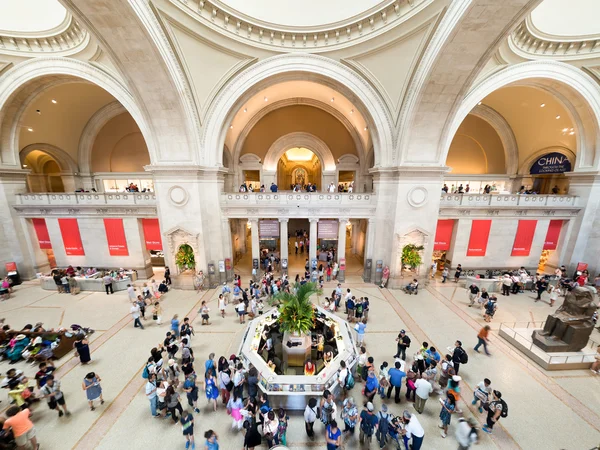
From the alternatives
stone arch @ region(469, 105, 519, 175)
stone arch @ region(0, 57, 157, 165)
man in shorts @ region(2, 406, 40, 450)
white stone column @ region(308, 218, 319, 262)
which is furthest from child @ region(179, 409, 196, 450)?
stone arch @ region(469, 105, 519, 175)

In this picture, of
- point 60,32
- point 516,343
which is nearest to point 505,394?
point 516,343

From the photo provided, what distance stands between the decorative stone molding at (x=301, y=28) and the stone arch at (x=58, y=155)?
13803 millimetres

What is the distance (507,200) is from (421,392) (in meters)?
13.7

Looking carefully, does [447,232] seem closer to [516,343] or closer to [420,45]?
[516,343]

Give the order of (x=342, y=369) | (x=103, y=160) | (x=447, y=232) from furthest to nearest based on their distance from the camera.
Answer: (x=103, y=160), (x=447, y=232), (x=342, y=369)

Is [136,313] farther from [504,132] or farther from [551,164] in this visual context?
[551,164]

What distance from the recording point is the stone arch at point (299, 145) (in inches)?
731

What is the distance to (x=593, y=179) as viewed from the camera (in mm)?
13383

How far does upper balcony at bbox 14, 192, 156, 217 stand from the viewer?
545 inches

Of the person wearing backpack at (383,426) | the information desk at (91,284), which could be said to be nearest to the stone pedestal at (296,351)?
the person wearing backpack at (383,426)

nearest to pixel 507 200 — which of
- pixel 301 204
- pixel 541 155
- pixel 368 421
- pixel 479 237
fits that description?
pixel 479 237

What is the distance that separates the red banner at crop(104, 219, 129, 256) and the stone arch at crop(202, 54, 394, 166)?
23.9 ft

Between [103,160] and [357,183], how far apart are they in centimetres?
1946

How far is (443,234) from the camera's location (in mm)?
14508
